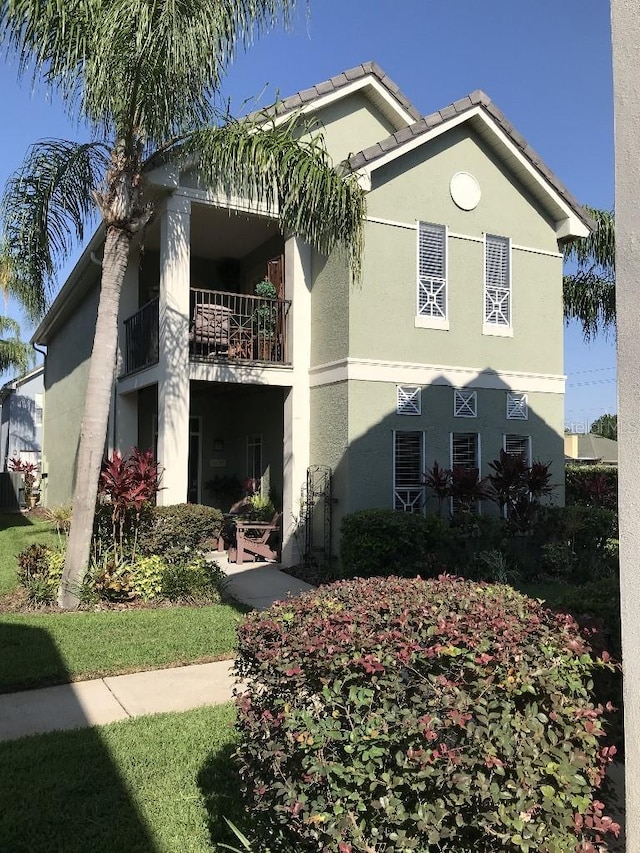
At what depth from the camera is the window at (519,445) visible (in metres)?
12.7

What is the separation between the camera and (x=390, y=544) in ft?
31.7

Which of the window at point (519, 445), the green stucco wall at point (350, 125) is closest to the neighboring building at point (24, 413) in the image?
the green stucco wall at point (350, 125)

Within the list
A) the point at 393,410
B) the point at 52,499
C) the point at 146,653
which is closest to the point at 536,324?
the point at 393,410

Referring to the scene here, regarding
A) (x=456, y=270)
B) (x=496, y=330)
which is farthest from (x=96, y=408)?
(x=496, y=330)

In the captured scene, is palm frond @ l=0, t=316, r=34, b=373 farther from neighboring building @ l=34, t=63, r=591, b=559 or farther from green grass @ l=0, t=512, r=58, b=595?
neighboring building @ l=34, t=63, r=591, b=559

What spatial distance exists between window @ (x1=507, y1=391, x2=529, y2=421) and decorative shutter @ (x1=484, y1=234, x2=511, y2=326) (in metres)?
1.40

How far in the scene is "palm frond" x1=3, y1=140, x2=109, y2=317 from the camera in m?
9.07

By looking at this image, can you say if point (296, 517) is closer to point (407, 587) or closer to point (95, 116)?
point (95, 116)

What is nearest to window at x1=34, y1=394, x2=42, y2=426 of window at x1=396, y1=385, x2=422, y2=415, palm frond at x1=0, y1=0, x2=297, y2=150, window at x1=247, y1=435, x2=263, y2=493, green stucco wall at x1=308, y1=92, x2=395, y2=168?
window at x1=247, y1=435, x2=263, y2=493

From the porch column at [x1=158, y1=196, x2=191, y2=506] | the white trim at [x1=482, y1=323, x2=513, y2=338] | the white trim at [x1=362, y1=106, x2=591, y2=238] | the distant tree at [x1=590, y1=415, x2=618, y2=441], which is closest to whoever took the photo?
the porch column at [x1=158, y1=196, x2=191, y2=506]

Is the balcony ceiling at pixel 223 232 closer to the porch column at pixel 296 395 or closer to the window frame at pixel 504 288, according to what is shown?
the porch column at pixel 296 395

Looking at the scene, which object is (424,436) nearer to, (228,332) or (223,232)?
(228,332)

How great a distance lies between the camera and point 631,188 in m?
3.05

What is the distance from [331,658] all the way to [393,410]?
8593 millimetres
